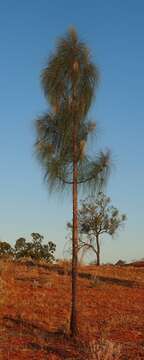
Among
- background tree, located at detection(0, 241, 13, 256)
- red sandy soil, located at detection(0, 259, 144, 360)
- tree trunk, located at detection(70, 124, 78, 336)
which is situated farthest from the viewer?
background tree, located at detection(0, 241, 13, 256)

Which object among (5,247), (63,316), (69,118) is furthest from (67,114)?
(5,247)

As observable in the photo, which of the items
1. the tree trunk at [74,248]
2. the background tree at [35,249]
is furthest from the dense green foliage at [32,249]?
the tree trunk at [74,248]

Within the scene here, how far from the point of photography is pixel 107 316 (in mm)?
20531

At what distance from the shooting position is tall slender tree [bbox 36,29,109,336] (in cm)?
1703

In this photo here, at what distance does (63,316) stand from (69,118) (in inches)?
305

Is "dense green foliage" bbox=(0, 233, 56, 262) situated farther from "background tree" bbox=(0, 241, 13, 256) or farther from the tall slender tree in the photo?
the tall slender tree

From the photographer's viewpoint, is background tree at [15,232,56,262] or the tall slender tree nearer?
the tall slender tree

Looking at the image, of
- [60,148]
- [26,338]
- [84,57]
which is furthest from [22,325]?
[84,57]

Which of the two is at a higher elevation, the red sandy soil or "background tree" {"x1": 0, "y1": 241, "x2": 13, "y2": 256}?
"background tree" {"x1": 0, "y1": 241, "x2": 13, "y2": 256}

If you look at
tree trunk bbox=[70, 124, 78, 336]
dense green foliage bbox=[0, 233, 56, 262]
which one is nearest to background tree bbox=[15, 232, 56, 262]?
dense green foliage bbox=[0, 233, 56, 262]

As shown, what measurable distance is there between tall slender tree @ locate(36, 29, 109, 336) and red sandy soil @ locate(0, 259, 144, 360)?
4.65m

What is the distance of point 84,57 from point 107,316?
10281mm

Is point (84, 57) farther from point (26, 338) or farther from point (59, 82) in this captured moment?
point (26, 338)

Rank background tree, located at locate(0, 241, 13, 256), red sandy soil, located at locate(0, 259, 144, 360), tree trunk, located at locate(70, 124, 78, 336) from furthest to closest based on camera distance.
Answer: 1. background tree, located at locate(0, 241, 13, 256)
2. tree trunk, located at locate(70, 124, 78, 336)
3. red sandy soil, located at locate(0, 259, 144, 360)
